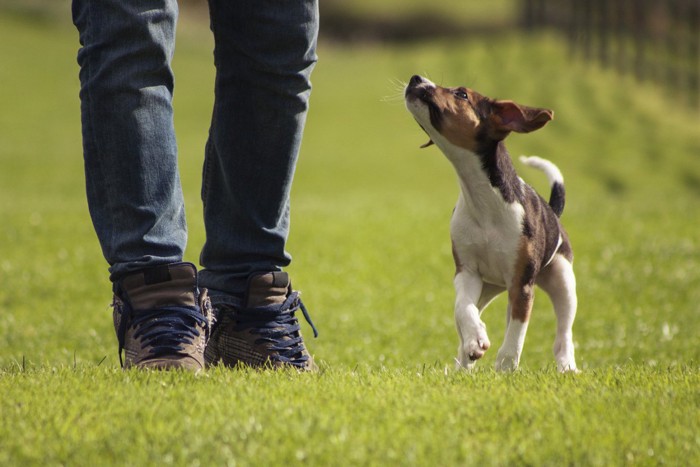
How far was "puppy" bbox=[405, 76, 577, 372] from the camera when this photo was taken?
3.86 metres

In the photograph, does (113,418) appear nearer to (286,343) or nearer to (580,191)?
(286,343)

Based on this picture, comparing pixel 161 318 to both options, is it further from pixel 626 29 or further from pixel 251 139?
pixel 626 29

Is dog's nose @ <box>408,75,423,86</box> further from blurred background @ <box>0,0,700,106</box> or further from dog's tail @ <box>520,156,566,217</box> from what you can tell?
blurred background @ <box>0,0,700,106</box>

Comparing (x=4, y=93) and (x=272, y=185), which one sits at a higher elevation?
(x=272, y=185)

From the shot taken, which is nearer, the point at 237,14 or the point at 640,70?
the point at 237,14

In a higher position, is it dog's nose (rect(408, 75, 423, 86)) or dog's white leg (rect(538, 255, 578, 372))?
dog's nose (rect(408, 75, 423, 86))

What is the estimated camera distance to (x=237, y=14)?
12.8ft

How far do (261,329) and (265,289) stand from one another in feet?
0.55

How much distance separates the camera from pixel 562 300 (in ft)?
14.1

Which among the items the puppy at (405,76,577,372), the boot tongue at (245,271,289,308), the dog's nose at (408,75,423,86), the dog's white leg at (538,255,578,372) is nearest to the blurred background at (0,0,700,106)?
the dog's white leg at (538,255,578,372)

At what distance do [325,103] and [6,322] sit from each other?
76.2 ft

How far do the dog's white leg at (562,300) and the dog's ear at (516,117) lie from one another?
2.46 feet

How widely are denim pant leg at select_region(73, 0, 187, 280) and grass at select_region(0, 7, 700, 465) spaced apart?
1.73 feet

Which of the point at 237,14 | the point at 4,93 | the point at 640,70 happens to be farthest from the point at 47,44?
the point at 237,14
